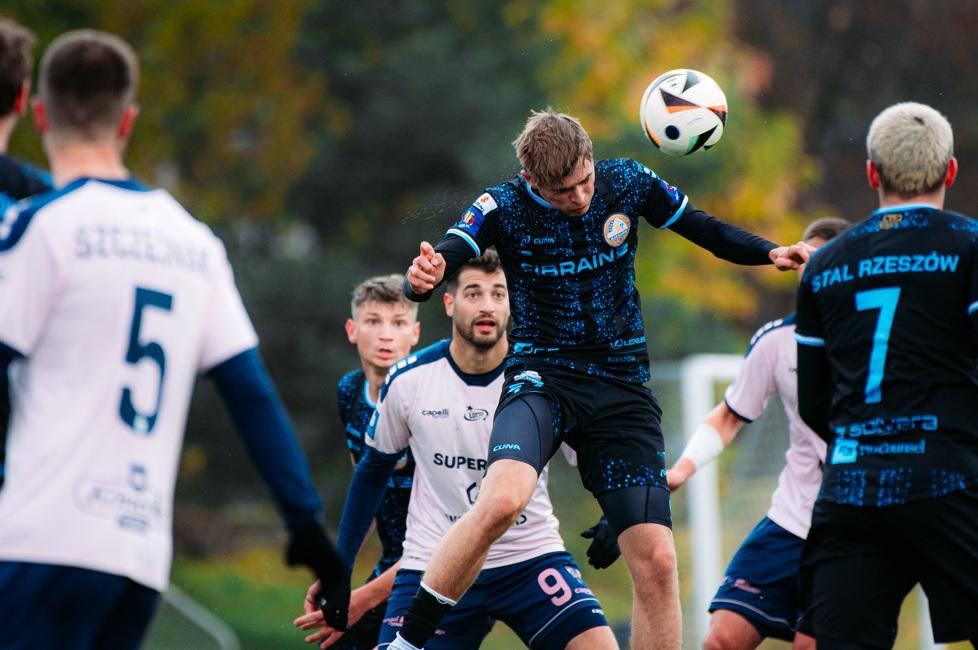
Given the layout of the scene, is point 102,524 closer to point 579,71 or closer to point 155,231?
point 155,231

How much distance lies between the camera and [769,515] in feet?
24.3

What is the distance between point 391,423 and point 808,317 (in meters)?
2.48

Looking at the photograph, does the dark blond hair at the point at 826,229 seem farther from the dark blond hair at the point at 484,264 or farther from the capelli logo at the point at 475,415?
the capelli logo at the point at 475,415

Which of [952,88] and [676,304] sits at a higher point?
[952,88]

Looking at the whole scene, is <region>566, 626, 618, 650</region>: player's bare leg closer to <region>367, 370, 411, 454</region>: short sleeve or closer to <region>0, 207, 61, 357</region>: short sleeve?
<region>367, 370, 411, 454</region>: short sleeve

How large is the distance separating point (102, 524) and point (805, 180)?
24.3m

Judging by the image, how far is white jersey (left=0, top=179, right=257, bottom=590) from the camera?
12.4 feet

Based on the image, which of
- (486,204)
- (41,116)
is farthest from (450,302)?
(41,116)

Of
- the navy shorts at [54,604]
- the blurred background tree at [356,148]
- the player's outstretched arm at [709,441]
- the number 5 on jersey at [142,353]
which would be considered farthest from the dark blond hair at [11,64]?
the blurred background tree at [356,148]

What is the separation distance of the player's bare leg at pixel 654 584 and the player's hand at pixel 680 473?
0.73 metres

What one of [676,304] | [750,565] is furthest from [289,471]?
[676,304]

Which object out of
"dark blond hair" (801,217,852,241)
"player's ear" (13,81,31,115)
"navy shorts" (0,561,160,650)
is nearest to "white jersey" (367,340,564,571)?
"dark blond hair" (801,217,852,241)

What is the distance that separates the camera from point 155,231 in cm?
396

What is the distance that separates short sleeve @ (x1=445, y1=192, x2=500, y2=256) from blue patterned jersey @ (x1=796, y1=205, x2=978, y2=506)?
6.05 feet
